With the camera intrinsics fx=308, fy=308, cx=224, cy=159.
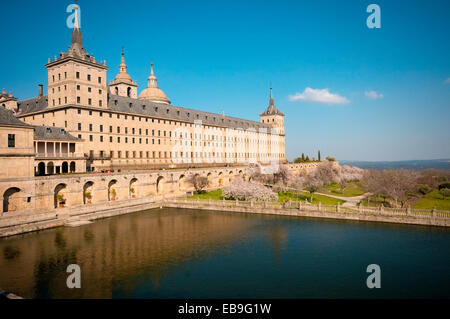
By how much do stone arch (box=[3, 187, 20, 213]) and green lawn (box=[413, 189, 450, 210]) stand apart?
166 ft

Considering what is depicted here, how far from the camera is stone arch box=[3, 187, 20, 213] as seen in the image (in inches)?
1358

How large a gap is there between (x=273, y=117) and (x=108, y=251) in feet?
328

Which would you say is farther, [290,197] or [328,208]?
[290,197]

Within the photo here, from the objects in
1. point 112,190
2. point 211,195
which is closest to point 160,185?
point 211,195

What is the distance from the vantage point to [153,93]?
293ft

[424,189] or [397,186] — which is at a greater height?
[397,186]

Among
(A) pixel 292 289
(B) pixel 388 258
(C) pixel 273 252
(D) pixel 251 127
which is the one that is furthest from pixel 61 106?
(D) pixel 251 127

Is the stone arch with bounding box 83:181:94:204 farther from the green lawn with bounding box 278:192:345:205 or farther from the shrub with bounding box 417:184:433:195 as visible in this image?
the shrub with bounding box 417:184:433:195

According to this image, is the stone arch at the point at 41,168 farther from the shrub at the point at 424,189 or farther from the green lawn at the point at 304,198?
the shrub at the point at 424,189

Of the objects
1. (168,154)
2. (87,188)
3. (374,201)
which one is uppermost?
(168,154)

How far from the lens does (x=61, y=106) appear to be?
51.4m

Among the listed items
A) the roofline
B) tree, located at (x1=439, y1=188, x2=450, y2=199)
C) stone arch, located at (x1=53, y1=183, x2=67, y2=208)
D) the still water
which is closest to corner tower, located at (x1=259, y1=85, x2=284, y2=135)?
tree, located at (x1=439, y1=188, x2=450, y2=199)

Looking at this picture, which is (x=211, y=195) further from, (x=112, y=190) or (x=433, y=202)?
(x=433, y=202)

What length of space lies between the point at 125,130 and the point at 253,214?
32.0 metres
